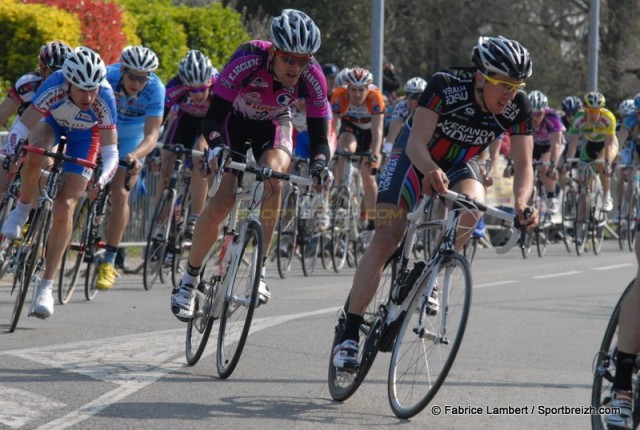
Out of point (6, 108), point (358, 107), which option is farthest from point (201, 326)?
point (358, 107)

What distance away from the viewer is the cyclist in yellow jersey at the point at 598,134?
19.2 metres

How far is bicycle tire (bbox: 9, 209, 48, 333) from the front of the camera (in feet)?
28.8

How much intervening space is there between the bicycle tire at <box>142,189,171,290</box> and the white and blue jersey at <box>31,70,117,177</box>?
2758 mm

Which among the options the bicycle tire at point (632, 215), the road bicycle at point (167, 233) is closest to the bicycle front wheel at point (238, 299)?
the road bicycle at point (167, 233)

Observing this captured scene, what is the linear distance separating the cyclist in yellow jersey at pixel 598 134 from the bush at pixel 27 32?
26.1 feet

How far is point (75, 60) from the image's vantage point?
8.91m

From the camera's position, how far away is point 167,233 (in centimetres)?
1242

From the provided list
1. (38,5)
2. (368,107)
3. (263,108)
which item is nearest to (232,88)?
(263,108)

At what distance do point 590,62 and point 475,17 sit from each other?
1121 cm

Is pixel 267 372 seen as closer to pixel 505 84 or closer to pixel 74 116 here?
pixel 505 84

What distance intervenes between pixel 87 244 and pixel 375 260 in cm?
479

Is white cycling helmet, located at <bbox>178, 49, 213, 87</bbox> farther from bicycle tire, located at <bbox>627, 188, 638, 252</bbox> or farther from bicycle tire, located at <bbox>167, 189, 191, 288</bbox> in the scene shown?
bicycle tire, located at <bbox>627, 188, 638, 252</bbox>

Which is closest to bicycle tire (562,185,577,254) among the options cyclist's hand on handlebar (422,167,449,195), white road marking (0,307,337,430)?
white road marking (0,307,337,430)

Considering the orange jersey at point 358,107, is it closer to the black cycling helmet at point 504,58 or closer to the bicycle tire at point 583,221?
the bicycle tire at point 583,221
